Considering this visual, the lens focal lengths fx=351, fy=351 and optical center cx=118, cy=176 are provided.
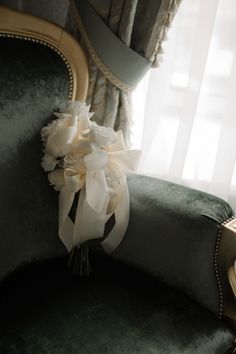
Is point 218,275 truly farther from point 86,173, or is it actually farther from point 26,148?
point 26,148

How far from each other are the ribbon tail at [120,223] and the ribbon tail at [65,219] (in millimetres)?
73

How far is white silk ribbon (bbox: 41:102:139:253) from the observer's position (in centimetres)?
69

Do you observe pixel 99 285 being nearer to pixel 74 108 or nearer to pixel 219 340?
pixel 219 340

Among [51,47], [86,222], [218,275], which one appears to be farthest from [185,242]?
[51,47]

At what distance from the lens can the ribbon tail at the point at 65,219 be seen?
71cm

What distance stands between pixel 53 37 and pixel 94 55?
19 cm

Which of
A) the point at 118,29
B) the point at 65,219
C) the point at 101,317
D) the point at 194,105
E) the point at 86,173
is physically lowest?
the point at 101,317

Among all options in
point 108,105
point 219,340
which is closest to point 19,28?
point 108,105

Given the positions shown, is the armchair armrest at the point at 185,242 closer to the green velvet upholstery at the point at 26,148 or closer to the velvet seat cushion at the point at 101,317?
the velvet seat cushion at the point at 101,317

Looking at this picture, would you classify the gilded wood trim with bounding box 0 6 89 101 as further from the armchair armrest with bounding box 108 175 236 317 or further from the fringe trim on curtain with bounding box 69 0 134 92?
the armchair armrest with bounding box 108 175 236 317

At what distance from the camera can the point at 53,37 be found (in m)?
0.75

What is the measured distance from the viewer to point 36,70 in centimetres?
73

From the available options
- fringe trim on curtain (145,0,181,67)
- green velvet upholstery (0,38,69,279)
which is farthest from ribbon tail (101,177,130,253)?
fringe trim on curtain (145,0,181,67)

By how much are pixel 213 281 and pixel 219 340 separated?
0.10 m
